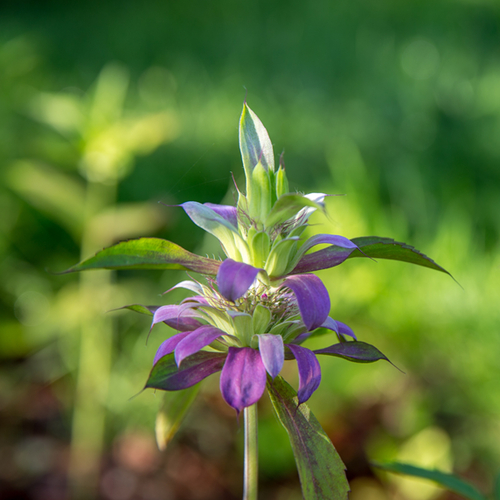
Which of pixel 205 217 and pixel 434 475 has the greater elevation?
pixel 205 217

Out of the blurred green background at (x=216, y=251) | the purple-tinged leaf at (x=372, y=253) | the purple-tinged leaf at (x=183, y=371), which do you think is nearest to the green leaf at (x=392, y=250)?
the purple-tinged leaf at (x=372, y=253)

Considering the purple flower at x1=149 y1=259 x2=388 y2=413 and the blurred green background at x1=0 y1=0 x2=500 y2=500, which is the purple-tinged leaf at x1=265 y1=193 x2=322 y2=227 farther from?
the blurred green background at x1=0 y1=0 x2=500 y2=500

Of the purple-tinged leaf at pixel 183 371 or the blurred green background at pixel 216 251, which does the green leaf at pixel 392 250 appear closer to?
the purple-tinged leaf at pixel 183 371

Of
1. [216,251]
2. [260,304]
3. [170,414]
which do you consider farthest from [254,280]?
[216,251]

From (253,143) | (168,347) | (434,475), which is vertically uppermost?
(253,143)

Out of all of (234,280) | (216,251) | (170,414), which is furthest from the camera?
(216,251)

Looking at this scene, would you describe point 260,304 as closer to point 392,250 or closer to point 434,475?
point 392,250

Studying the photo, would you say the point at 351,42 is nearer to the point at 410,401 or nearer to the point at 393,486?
the point at 410,401
